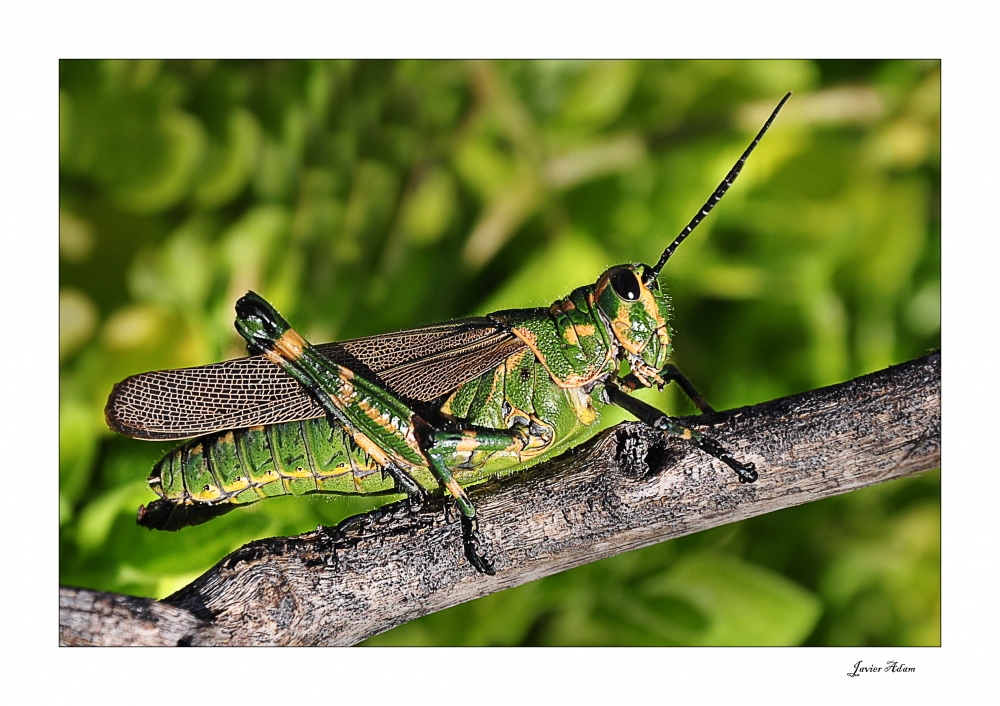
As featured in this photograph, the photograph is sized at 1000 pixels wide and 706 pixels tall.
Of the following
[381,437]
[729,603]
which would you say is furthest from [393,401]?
[729,603]

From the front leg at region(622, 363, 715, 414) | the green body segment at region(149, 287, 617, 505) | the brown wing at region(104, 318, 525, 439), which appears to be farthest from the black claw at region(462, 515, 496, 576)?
the front leg at region(622, 363, 715, 414)

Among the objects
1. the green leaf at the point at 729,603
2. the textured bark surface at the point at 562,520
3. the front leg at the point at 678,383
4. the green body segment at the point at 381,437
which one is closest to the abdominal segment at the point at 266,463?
the green body segment at the point at 381,437

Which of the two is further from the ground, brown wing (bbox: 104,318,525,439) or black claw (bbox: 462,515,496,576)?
brown wing (bbox: 104,318,525,439)

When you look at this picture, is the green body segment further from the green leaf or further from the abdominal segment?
the green leaf

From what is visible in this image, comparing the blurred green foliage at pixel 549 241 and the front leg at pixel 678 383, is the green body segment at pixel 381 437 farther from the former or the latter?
the blurred green foliage at pixel 549 241
